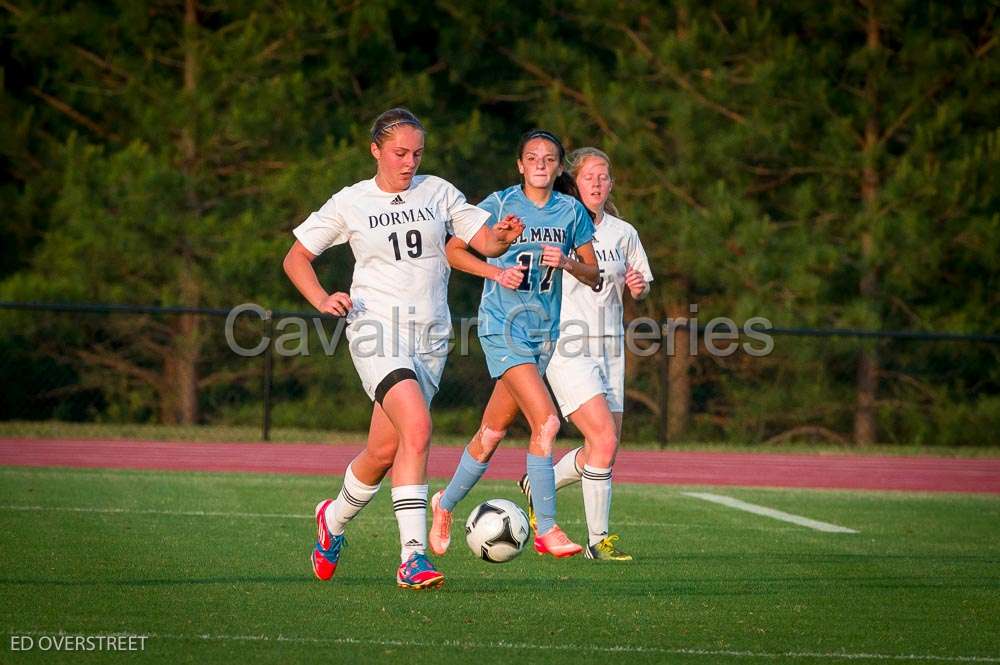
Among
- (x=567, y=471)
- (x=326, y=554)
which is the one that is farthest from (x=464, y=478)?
(x=326, y=554)

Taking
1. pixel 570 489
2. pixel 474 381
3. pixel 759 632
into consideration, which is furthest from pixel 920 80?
pixel 759 632

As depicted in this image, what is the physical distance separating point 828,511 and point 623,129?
11466 millimetres

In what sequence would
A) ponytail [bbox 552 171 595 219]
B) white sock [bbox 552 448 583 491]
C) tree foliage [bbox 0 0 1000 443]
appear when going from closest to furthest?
ponytail [bbox 552 171 595 219], white sock [bbox 552 448 583 491], tree foliage [bbox 0 0 1000 443]

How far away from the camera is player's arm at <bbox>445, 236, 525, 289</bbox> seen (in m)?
6.89

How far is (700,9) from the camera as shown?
21688 mm

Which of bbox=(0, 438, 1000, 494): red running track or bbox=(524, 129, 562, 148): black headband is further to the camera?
bbox=(0, 438, 1000, 494): red running track

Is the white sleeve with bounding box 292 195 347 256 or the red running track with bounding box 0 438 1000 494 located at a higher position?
the white sleeve with bounding box 292 195 347 256

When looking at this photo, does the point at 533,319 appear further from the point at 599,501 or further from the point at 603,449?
the point at 599,501

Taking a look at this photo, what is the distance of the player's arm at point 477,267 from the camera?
6891 mm

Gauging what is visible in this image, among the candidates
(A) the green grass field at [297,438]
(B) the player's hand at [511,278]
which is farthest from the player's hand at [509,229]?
(A) the green grass field at [297,438]

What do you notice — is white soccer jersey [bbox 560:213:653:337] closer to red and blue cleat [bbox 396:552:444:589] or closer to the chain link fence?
red and blue cleat [bbox 396:552:444:589]

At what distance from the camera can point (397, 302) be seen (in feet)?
21.7

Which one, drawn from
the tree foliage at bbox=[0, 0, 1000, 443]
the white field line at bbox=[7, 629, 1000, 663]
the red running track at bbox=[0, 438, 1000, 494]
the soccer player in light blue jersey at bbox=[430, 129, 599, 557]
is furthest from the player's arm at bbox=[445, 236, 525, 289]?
the tree foliage at bbox=[0, 0, 1000, 443]

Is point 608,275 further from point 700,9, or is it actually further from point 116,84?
point 116,84
